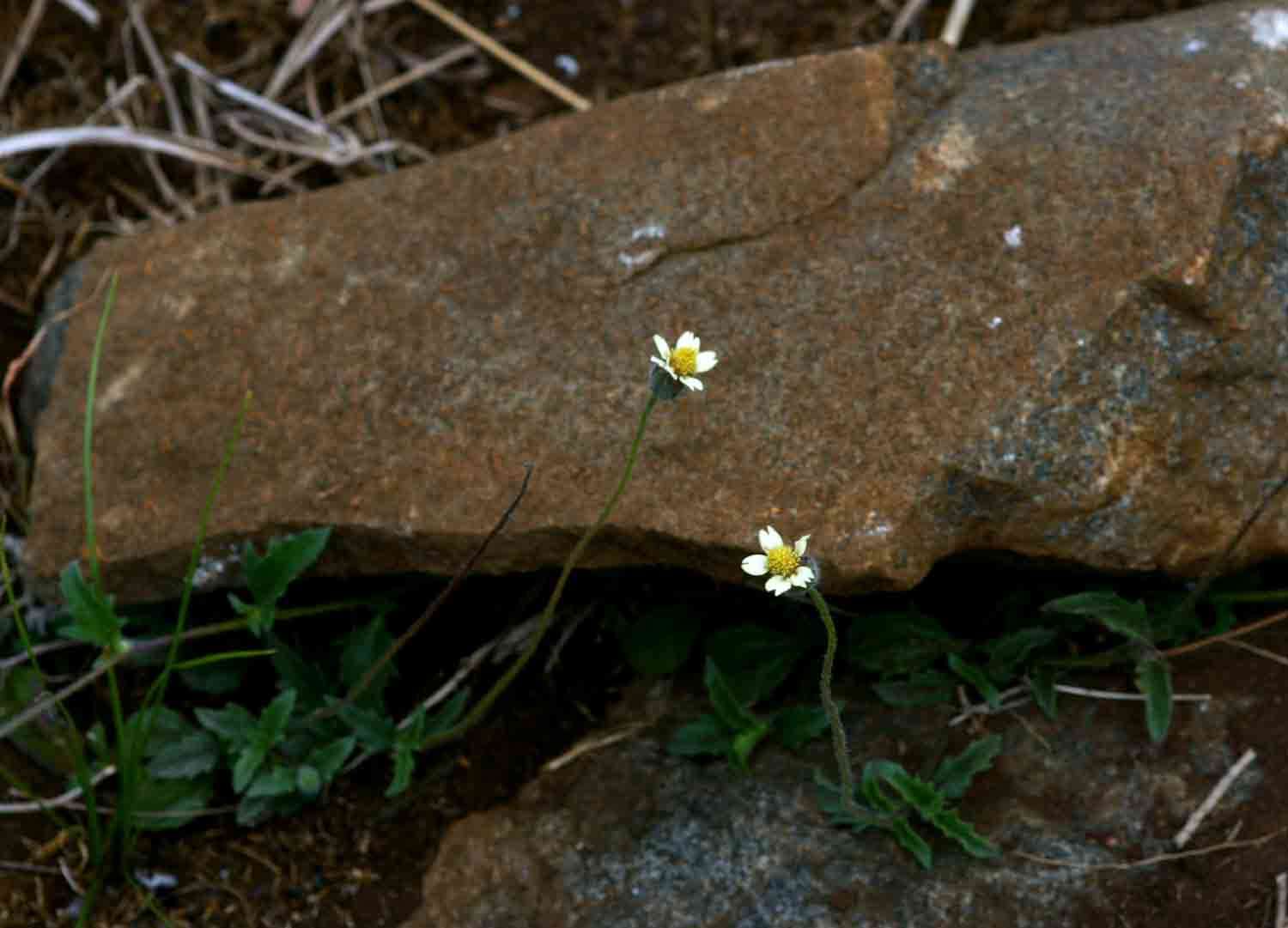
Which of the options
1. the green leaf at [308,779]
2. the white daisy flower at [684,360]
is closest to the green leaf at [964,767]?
the white daisy flower at [684,360]

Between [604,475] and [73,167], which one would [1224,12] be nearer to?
[604,475]

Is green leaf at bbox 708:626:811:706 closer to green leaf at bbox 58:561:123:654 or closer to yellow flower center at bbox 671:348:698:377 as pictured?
yellow flower center at bbox 671:348:698:377

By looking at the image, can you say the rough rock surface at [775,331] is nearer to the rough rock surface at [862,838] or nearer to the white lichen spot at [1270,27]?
the white lichen spot at [1270,27]

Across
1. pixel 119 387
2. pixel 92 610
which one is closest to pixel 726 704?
pixel 92 610

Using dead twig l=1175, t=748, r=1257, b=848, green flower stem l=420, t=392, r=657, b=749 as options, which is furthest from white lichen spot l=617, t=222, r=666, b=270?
dead twig l=1175, t=748, r=1257, b=848

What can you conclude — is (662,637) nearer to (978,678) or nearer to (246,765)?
(978,678)

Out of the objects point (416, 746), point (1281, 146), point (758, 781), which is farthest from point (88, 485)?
point (1281, 146)
